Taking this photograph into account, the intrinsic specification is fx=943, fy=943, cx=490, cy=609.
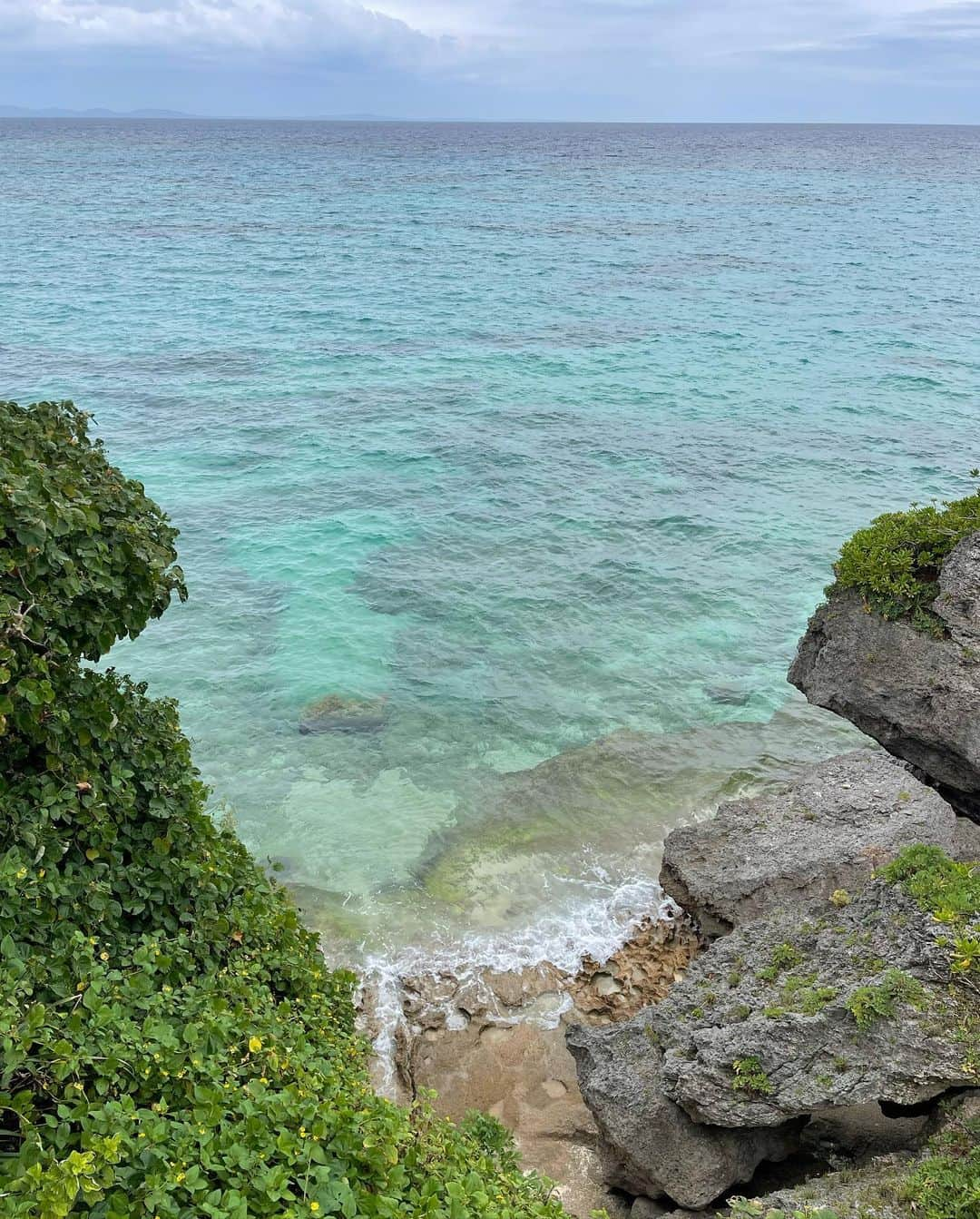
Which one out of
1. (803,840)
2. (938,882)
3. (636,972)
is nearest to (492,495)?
(803,840)

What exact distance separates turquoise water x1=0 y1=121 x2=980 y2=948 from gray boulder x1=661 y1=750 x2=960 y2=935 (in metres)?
2.22

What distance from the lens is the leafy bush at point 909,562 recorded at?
11.0m

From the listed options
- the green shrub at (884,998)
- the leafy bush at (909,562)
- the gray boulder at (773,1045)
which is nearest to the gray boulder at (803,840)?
the gray boulder at (773,1045)

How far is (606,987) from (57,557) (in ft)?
31.8

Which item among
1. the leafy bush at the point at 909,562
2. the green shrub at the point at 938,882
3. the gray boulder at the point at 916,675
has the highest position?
the leafy bush at the point at 909,562

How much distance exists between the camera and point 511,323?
1991 inches

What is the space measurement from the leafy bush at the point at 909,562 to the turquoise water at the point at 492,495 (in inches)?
270

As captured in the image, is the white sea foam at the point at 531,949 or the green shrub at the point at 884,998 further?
the white sea foam at the point at 531,949

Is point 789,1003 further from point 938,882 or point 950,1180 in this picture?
point 950,1180

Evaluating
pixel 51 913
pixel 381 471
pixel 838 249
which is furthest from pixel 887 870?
pixel 838 249

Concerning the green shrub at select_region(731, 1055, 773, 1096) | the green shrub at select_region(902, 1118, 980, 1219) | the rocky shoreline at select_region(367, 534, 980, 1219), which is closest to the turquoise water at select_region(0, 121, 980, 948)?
the rocky shoreline at select_region(367, 534, 980, 1219)

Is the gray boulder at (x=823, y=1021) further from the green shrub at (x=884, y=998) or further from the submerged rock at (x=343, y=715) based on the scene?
the submerged rock at (x=343, y=715)

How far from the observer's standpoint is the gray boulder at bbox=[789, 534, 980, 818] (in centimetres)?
1061

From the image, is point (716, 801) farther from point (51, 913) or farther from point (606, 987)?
point (51, 913)
